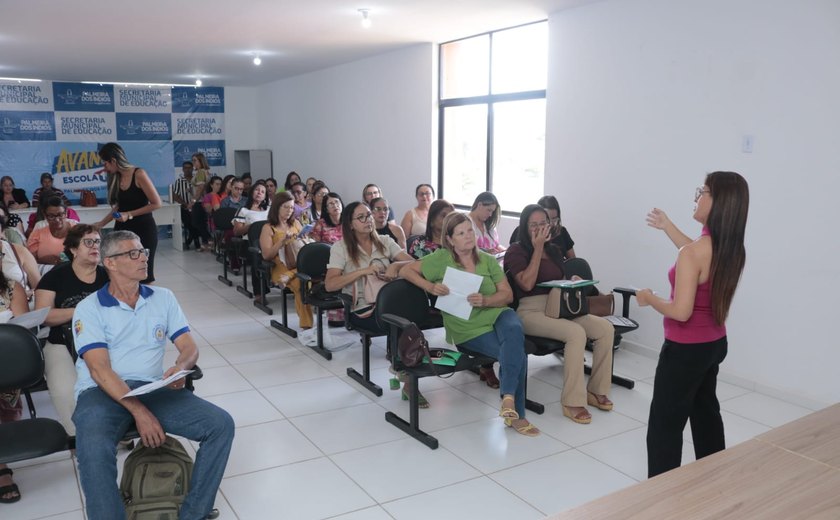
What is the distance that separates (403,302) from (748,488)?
8.19 feet

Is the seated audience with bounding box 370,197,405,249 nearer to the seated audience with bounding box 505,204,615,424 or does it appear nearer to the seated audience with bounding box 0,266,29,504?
the seated audience with bounding box 505,204,615,424

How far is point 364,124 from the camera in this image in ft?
29.4

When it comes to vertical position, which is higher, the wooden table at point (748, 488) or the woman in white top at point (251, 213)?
the woman in white top at point (251, 213)

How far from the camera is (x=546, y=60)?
612 centimetres

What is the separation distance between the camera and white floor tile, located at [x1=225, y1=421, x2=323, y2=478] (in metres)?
3.23

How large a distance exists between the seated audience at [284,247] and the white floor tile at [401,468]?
93.5 inches

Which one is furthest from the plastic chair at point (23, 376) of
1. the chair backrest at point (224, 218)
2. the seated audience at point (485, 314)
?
the chair backrest at point (224, 218)

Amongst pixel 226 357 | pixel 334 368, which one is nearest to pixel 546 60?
pixel 334 368

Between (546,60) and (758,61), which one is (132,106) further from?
(758,61)

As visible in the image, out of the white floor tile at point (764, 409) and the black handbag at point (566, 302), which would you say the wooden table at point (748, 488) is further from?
the white floor tile at point (764, 409)

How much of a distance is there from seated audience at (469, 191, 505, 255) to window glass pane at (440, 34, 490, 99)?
6.38 feet

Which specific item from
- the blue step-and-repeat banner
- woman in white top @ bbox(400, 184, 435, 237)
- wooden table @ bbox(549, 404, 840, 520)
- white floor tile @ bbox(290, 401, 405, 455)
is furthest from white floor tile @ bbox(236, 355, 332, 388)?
the blue step-and-repeat banner

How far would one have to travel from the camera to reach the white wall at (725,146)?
12.9ft

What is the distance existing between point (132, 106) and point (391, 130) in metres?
5.92
